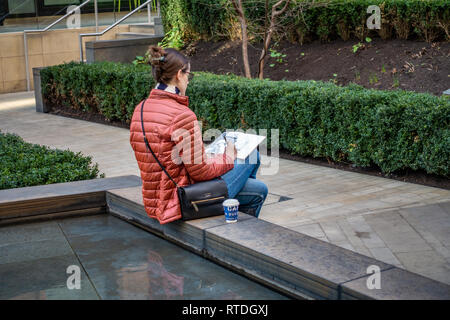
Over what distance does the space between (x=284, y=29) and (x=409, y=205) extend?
8.24m

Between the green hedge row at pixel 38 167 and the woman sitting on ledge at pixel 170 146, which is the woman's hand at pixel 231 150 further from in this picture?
the green hedge row at pixel 38 167

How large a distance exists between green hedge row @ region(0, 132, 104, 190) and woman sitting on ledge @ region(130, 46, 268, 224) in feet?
6.20

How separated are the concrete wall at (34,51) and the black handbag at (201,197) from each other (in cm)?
1443

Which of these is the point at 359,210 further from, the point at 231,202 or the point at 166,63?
the point at 166,63

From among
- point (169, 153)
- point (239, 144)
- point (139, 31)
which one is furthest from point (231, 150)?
point (139, 31)

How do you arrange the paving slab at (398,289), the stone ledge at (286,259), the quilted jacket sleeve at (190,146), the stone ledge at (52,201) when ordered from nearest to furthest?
the paving slab at (398,289) < the stone ledge at (286,259) < the quilted jacket sleeve at (190,146) < the stone ledge at (52,201)

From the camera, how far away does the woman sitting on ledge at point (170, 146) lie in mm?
4438

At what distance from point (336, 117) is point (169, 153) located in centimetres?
422

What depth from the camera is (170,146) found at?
175 inches

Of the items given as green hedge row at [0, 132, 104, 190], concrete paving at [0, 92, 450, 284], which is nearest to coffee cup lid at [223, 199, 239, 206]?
concrete paving at [0, 92, 450, 284]

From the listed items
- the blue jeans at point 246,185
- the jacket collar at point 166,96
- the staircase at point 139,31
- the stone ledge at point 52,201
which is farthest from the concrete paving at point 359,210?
the staircase at point 139,31

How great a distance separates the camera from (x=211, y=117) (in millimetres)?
10164

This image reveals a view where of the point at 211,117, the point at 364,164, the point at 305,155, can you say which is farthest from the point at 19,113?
the point at 364,164

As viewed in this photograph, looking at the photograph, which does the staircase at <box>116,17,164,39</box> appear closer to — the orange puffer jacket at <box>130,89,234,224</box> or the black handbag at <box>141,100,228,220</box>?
the orange puffer jacket at <box>130,89,234,224</box>
